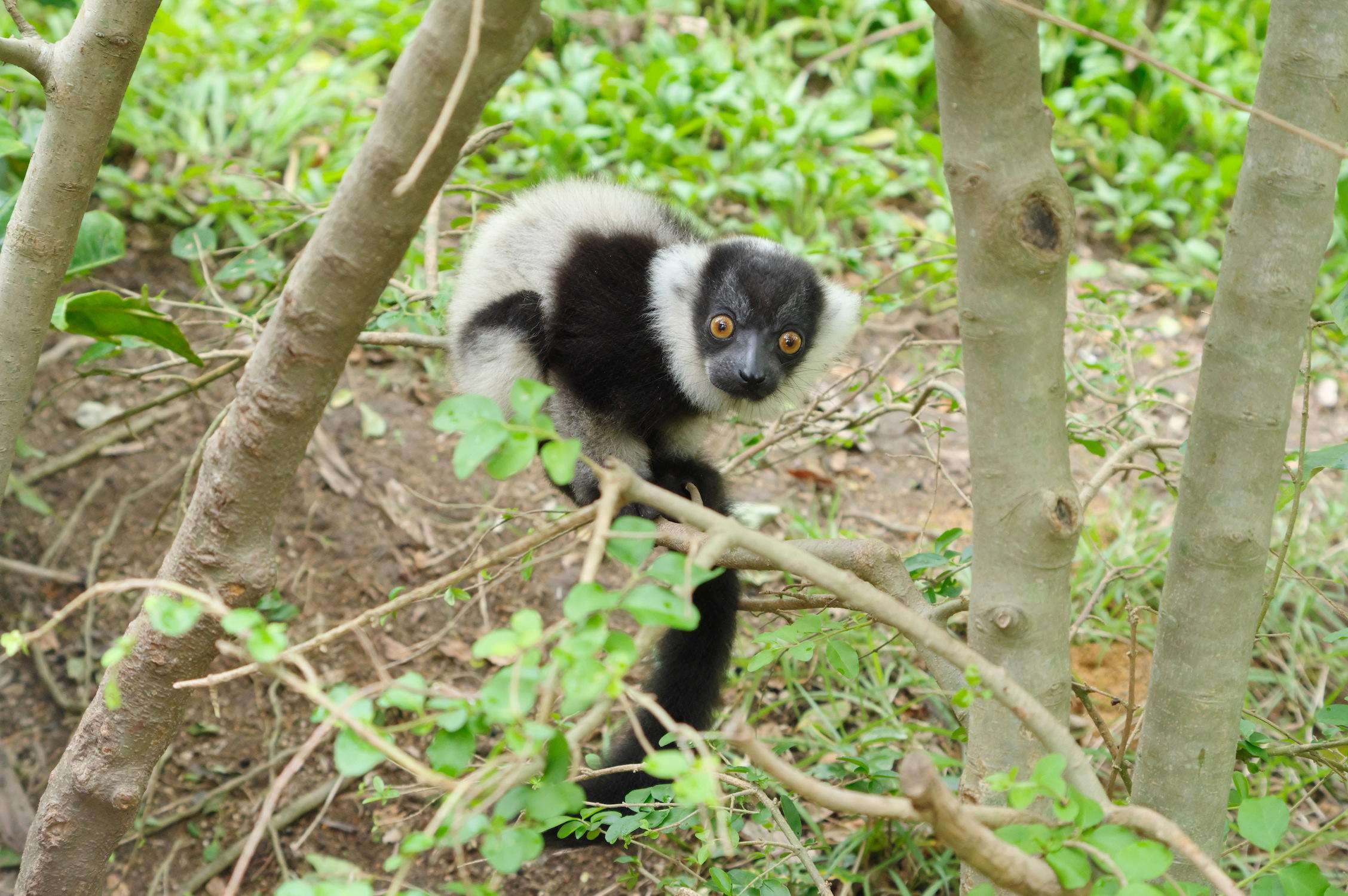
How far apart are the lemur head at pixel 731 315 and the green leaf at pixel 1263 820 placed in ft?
6.67

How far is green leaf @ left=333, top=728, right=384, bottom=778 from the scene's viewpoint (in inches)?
44.7

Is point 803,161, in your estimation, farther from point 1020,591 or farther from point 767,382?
point 1020,591

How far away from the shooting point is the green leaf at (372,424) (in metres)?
4.59

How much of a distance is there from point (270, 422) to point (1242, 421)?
1.69 metres

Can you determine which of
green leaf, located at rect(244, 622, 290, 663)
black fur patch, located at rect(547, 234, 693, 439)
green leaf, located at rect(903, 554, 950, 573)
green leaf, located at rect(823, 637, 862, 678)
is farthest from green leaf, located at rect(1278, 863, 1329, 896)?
black fur patch, located at rect(547, 234, 693, 439)

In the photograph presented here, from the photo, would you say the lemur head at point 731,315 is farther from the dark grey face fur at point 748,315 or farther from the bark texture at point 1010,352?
the bark texture at point 1010,352

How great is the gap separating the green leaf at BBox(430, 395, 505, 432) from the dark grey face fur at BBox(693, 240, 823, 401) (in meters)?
2.03

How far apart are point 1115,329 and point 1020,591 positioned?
2.13 metres

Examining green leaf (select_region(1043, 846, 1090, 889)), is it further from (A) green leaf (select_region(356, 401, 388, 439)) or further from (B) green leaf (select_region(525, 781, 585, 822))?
(A) green leaf (select_region(356, 401, 388, 439))

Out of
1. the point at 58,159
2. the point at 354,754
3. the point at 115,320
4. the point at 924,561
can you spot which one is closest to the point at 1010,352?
the point at 924,561

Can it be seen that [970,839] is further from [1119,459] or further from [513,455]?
[1119,459]

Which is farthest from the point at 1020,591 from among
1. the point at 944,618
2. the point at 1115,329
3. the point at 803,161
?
the point at 803,161

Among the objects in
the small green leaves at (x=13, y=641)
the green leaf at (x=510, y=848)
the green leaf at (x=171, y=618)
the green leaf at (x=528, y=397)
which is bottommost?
the small green leaves at (x=13, y=641)

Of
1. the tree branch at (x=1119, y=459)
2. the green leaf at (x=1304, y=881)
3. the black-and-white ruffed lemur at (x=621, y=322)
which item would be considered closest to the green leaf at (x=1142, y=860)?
the green leaf at (x=1304, y=881)
